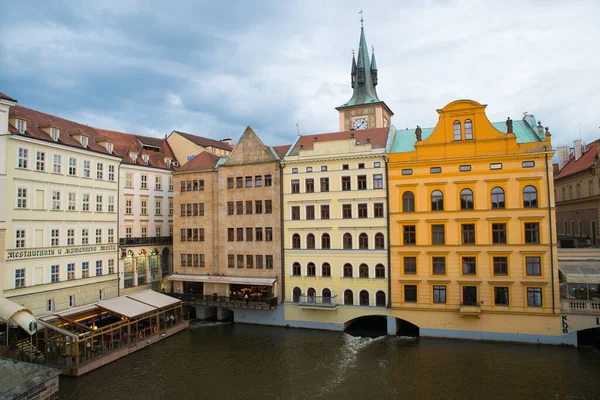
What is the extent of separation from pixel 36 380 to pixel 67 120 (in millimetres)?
39482

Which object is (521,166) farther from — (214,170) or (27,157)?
(27,157)

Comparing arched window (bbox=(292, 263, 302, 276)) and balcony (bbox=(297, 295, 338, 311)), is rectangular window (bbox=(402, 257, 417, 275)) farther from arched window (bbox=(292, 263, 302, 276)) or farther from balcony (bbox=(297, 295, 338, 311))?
arched window (bbox=(292, 263, 302, 276))

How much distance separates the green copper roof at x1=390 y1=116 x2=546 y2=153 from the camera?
3706cm

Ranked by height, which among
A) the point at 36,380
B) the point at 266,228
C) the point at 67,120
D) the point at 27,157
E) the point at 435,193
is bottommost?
the point at 36,380

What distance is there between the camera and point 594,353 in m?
31.7

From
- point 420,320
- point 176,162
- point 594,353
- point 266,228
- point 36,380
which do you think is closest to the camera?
point 36,380

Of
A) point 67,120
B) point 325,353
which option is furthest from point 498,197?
point 67,120

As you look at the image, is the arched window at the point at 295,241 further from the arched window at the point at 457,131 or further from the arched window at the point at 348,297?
the arched window at the point at 457,131

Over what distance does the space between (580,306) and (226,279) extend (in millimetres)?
31782

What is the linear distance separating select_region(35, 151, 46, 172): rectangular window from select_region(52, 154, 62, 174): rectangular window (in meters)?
0.92

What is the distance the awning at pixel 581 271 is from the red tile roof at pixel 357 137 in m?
18.8

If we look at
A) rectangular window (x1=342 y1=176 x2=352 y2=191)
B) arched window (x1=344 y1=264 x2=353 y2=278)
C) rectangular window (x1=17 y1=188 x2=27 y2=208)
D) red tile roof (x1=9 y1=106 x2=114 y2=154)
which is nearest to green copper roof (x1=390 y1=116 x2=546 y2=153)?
rectangular window (x1=342 y1=176 x2=352 y2=191)

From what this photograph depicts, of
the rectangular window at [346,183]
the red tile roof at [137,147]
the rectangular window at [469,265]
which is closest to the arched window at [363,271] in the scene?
the rectangular window at [346,183]

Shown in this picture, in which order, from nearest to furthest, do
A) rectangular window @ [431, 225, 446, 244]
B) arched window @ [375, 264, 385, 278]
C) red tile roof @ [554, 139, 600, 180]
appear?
rectangular window @ [431, 225, 446, 244] → arched window @ [375, 264, 385, 278] → red tile roof @ [554, 139, 600, 180]
